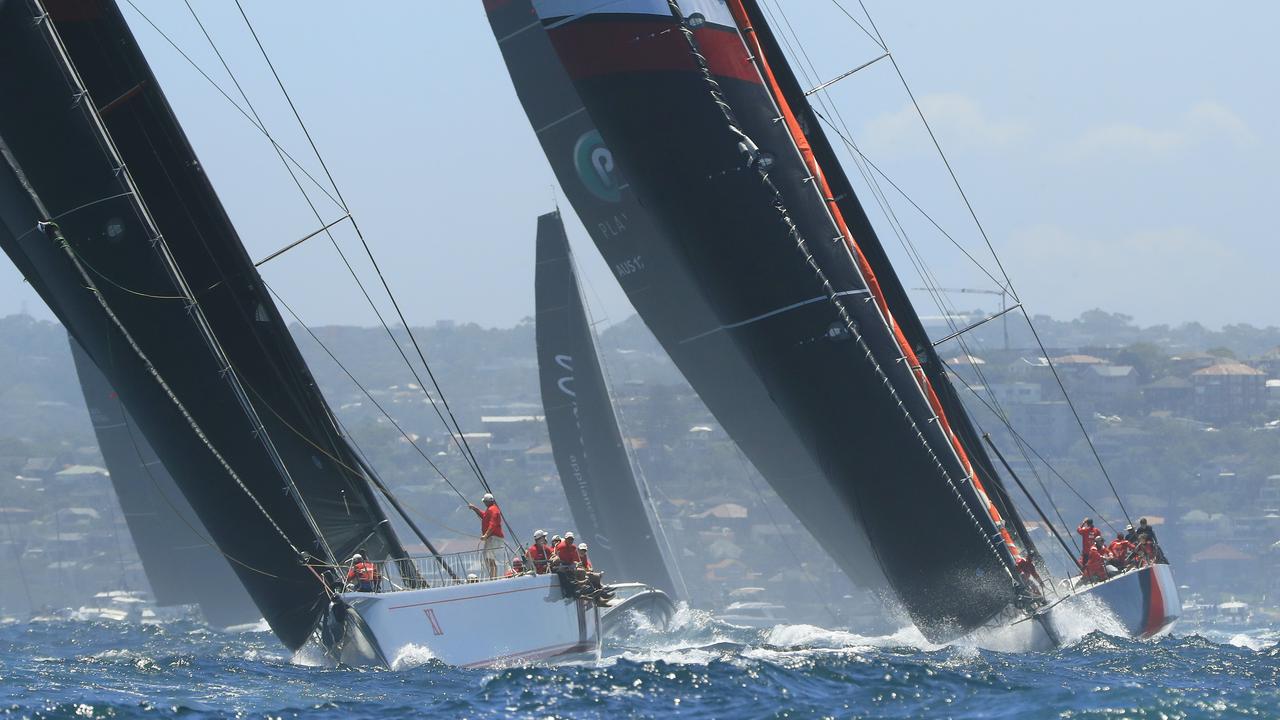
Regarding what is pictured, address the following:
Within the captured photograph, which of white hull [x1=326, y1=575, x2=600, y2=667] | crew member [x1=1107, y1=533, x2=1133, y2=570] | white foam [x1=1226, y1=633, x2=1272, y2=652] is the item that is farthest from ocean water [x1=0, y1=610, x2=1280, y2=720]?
white foam [x1=1226, y1=633, x2=1272, y2=652]

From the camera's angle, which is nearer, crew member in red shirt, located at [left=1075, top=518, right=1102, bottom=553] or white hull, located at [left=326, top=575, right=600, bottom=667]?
white hull, located at [left=326, top=575, right=600, bottom=667]

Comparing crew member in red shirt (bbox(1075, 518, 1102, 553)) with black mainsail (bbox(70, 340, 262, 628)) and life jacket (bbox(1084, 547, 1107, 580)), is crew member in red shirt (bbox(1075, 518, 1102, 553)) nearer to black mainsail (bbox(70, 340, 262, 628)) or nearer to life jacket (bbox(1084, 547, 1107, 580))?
life jacket (bbox(1084, 547, 1107, 580))

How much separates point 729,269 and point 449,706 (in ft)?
14.9

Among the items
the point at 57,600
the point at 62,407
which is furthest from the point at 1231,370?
the point at 62,407

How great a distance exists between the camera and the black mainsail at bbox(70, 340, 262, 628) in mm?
24922

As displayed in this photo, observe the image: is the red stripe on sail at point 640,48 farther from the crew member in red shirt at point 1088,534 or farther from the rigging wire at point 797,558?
the rigging wire at point 797,558

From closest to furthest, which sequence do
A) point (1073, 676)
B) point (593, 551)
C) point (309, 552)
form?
point (1073, 676), point (309, 552), point (593, 551)

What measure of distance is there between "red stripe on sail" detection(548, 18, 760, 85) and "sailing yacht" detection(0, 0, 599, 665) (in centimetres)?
301

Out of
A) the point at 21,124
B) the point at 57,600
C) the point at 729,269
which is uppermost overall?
the point at 21,124

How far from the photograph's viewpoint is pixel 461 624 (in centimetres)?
1072

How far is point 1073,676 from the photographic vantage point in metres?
10.2

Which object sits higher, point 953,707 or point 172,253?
point 172,253

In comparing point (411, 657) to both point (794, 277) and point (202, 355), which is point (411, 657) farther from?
point (794, 277)

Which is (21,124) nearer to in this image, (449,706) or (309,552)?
(309,552)
